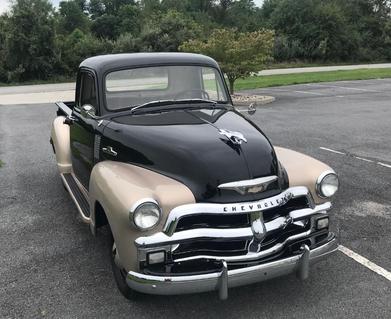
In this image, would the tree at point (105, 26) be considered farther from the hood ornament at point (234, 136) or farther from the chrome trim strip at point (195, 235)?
the chrome trim strip at point (195, 235)

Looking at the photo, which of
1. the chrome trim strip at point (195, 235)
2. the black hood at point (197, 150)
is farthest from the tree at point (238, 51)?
the chrome trim strip at point (195, 235)

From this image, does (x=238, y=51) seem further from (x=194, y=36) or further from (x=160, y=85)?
(x=194, y=36)

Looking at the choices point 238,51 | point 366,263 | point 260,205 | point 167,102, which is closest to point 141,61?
point 167,102

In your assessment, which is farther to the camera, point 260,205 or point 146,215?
point 260,205

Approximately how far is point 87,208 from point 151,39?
1158 inches

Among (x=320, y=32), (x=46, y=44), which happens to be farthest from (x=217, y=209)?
(x=320, y=32)

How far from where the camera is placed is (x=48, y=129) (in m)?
11.7

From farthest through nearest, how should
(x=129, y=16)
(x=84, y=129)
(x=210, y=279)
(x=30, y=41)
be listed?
(x=129, y=16) → (x=30, y=41) → (x=84, y=129) → (x=210, y=279)

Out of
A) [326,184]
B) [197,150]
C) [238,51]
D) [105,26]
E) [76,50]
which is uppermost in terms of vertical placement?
[105,26]

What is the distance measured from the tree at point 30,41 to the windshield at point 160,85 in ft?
89.0

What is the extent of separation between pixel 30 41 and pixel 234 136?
1132 inches

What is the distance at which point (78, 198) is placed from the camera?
16.1 feet

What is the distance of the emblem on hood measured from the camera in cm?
329

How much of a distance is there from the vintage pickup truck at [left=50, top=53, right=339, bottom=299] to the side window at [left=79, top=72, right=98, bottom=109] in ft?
0.31
